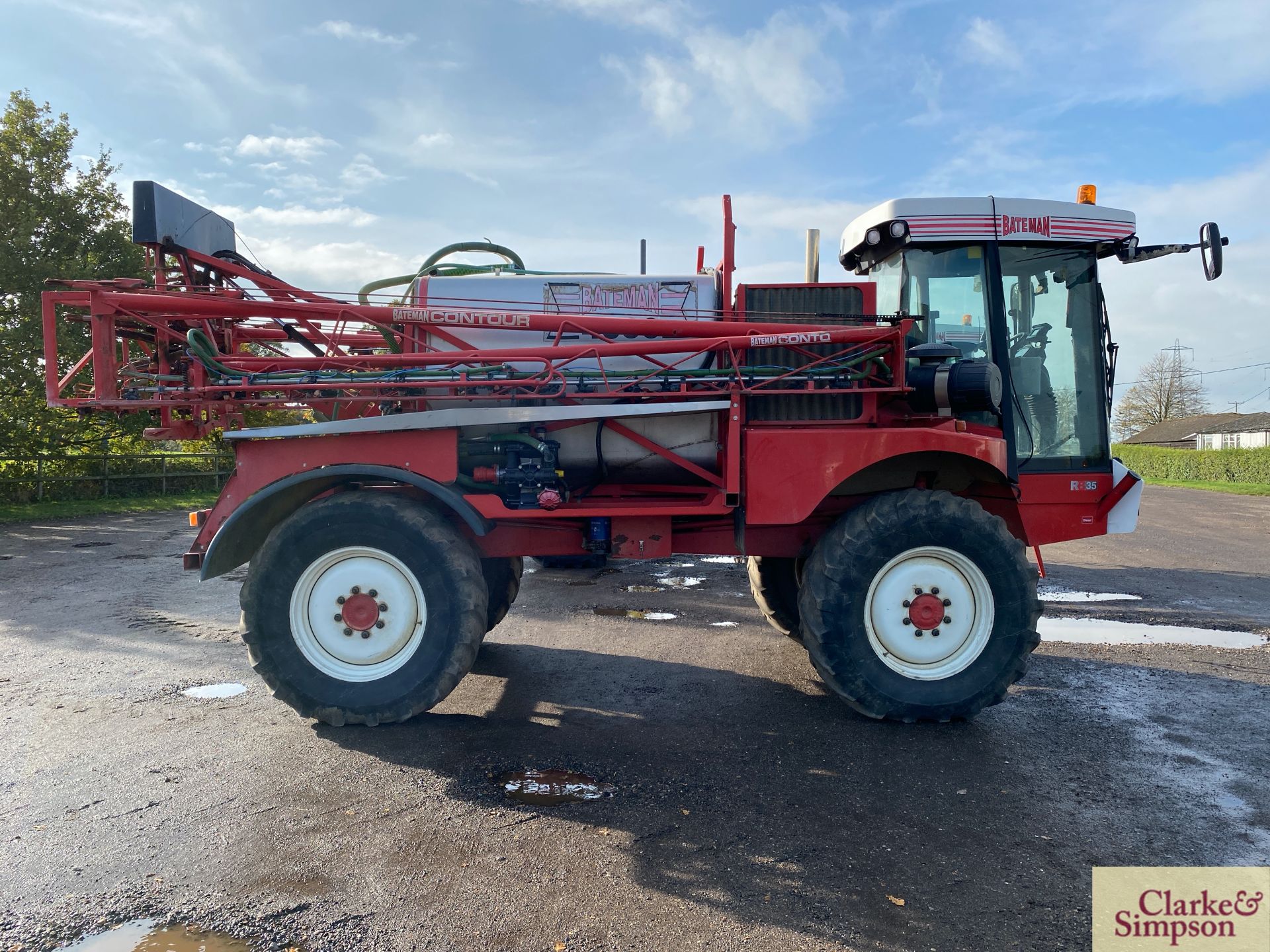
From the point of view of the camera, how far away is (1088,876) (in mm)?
2861

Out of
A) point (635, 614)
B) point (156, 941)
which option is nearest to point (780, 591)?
point (635, 614)

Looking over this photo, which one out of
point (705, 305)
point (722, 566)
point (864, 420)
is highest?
point (705, 305)

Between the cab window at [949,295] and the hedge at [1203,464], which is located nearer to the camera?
the cab window at [949,295]

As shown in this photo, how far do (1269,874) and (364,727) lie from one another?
4.27 meters

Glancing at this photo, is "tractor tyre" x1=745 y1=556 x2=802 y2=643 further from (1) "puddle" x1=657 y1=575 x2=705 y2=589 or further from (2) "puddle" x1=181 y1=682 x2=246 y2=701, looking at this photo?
(2) "puddle" x1=181 y1=682 x2=246 y2=701

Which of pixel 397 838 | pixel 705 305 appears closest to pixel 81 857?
pixel 397 838

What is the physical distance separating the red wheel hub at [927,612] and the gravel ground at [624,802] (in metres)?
0.60

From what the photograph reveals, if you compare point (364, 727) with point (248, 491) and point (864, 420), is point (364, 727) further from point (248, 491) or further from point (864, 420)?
point (864, 420)

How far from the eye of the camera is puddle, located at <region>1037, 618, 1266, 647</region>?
6312 mm

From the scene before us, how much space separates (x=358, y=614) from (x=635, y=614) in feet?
11.2

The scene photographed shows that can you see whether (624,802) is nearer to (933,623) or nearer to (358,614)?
(358,614)

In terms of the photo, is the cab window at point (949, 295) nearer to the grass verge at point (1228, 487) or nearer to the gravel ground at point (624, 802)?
the gravel ground at point (624, 802)

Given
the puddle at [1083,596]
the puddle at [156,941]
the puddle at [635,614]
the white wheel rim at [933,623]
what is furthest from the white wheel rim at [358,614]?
the puddle at [1083,596]

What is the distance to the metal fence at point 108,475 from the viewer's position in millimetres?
17531
